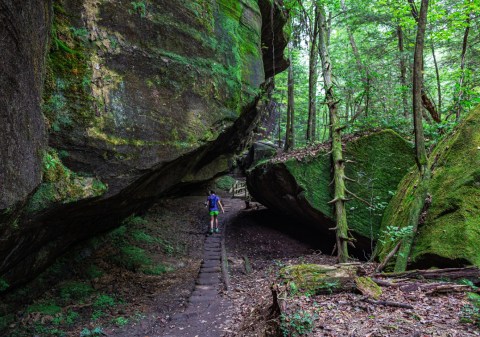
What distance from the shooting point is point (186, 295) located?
8.43 meters

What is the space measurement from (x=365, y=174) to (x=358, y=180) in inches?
12.2

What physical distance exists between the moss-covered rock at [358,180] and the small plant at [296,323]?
5.82 m

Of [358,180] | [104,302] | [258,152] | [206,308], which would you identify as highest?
[258,152]

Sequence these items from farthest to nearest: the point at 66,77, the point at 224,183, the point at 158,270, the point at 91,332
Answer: the point at 224,183, the point at 158,270, the point at 91,332, the point at 66,77

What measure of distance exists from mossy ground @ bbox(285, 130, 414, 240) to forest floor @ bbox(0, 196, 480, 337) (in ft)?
5.80

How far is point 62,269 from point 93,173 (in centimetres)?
440

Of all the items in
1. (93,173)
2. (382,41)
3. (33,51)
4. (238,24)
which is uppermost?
(382,41)

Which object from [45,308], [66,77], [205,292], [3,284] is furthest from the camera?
[205,292]

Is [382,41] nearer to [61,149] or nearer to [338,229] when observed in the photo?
[338,229]

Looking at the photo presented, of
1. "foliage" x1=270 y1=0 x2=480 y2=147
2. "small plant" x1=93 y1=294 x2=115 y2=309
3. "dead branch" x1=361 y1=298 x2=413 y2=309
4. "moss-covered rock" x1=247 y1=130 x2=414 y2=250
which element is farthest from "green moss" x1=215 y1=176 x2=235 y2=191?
"dead branch" x1=361 y1=298 x2=413 y2=309

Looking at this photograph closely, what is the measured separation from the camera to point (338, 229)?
9.36m

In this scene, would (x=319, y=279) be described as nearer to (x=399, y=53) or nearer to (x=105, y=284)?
(x=105, y=284)

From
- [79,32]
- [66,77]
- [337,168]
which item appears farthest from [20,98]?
[337,168]

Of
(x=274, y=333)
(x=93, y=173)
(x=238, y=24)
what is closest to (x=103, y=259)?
(x=93, y=173)
